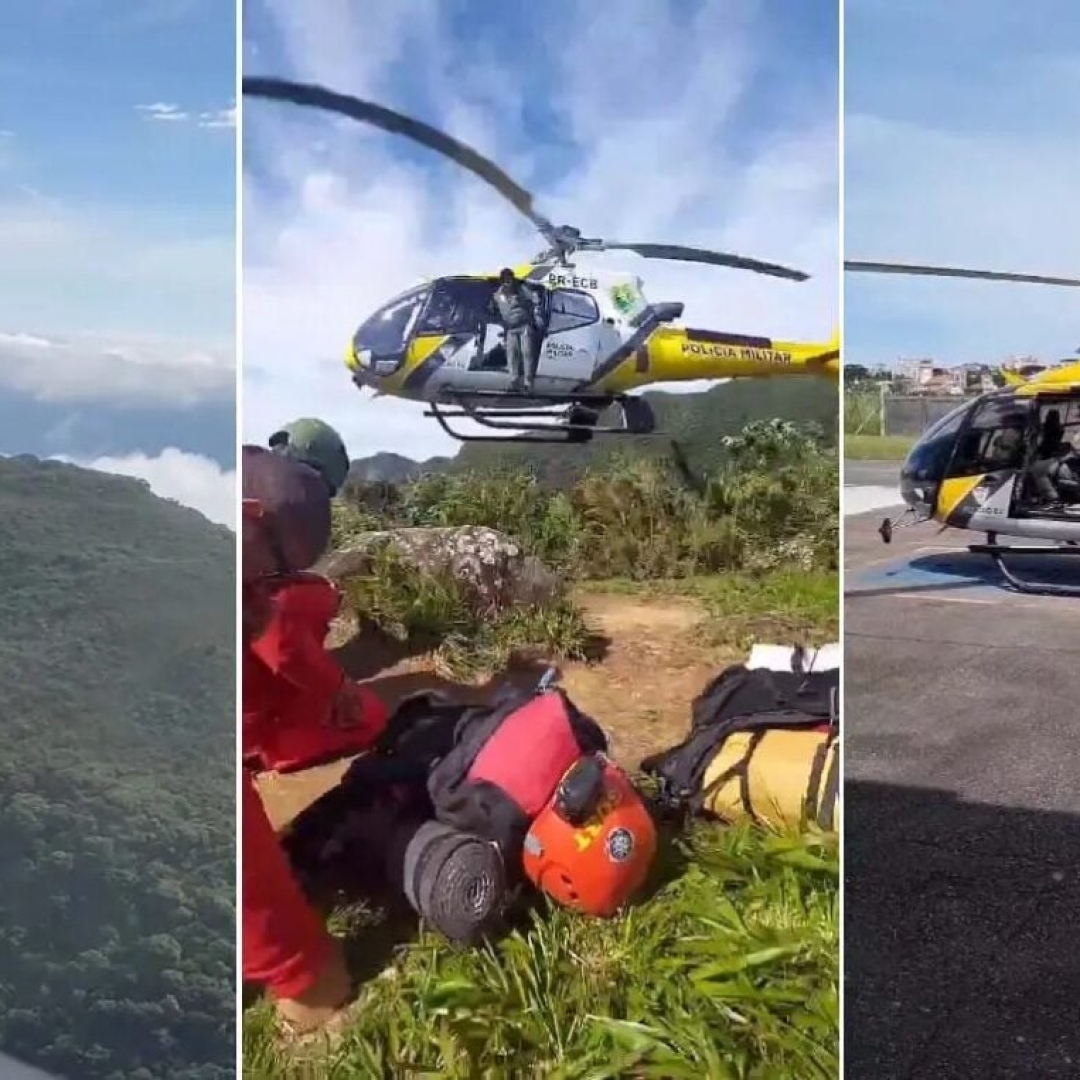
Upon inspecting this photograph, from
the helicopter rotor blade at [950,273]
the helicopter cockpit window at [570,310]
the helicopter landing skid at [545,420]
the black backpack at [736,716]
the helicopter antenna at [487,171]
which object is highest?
the helicopter antenna at [487,171]

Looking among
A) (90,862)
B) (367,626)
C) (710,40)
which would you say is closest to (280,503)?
(367,626)

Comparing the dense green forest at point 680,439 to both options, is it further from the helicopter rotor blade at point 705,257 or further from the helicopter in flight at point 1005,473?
the helicopter in flight at point 1005,473

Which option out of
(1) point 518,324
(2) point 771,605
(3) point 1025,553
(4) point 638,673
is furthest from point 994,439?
(1) point 518,324

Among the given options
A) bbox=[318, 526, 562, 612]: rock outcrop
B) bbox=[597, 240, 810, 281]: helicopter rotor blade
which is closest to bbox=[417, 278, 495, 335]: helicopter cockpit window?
bbox=[597, 240, 810, 281]: helicopter rotor blade

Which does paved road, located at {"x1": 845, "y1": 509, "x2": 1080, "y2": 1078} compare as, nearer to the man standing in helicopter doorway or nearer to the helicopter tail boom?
the helicopter tail boom

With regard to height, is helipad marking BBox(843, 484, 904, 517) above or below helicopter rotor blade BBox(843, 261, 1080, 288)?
below

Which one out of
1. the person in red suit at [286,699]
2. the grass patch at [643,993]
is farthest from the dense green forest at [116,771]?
the grass patch at [643,993]
